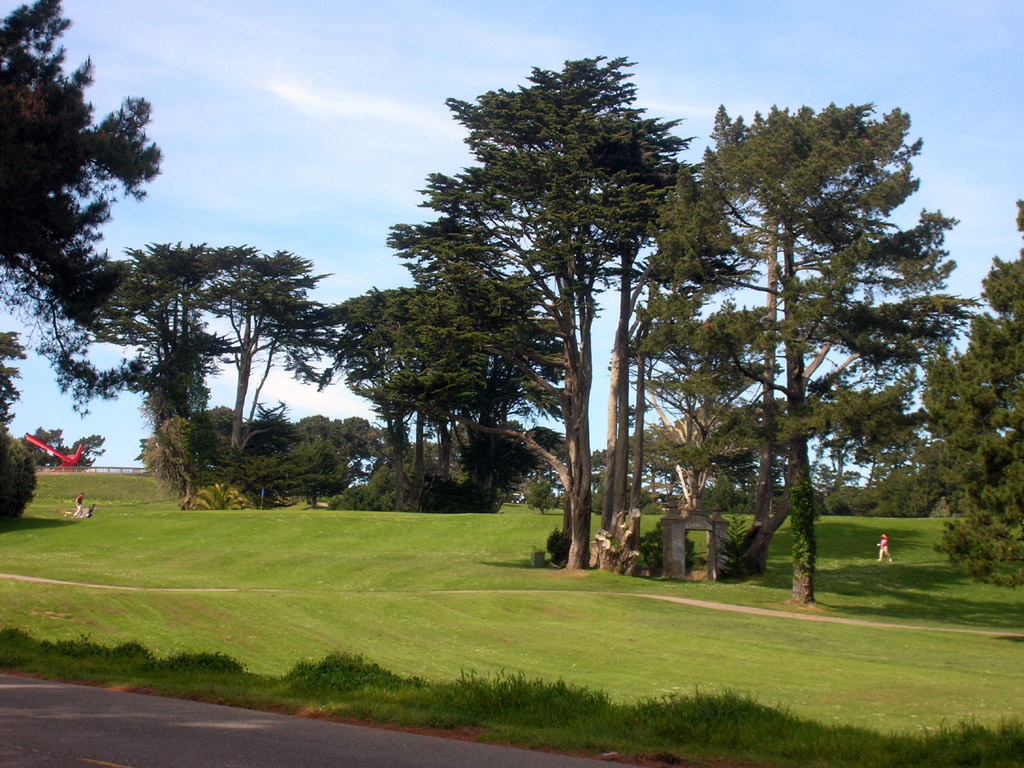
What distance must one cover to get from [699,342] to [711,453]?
3.89m

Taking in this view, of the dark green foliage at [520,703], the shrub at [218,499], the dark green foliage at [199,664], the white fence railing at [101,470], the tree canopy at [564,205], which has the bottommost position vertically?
the dark green foliage at [199,664]

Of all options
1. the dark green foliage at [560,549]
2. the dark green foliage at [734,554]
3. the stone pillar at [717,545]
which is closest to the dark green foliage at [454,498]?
the dark green foliage at [560,549]

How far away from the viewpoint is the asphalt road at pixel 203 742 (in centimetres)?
672

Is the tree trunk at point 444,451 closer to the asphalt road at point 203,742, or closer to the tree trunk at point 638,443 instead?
the tree trunk at point 638,443

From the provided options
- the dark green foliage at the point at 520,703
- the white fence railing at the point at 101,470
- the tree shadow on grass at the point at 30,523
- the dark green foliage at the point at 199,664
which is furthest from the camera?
the white fence railing at the point at 101,470

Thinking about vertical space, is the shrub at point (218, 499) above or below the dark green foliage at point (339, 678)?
above

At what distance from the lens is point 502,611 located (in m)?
23.2

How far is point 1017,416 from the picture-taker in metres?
22.6

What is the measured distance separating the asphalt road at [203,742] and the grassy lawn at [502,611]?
4.36 m

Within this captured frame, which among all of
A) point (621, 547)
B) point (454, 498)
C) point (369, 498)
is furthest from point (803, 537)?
point (369, 498)

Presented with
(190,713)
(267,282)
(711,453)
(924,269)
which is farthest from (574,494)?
(267,282)

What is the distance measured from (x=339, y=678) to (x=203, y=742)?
3.88m

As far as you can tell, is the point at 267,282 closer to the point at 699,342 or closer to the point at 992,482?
the point at 699,342

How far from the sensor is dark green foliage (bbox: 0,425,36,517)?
41.6m
